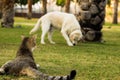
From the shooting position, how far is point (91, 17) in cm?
1947

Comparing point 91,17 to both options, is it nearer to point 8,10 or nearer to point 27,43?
point 8,10

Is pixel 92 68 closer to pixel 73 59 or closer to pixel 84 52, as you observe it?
pixel 73 59

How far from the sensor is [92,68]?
10742 mm

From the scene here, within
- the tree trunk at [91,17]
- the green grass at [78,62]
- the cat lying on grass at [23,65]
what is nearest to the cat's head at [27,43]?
the cat lying on grass at [23,65]

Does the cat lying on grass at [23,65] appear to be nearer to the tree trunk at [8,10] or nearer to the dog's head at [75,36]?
the dog's head at [75,36]

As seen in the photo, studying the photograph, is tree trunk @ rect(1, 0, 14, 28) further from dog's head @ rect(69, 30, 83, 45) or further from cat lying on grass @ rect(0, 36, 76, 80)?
cat lying on grass @ rect(0, 36, 76, 80)

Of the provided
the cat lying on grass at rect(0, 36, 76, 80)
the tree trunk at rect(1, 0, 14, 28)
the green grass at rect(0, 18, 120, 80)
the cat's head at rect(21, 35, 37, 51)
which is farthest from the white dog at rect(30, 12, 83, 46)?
the tree trunk at rect(1, 0, 14, 28)

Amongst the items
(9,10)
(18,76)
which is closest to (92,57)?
(18,76)

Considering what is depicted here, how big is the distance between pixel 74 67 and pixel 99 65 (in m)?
0.87

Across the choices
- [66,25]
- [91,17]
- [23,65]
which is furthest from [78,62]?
[91,17]

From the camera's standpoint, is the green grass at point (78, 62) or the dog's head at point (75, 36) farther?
the dog's head at point (75, 36)

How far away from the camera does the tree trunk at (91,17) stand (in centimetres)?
1947

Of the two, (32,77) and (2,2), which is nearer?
(32,77)

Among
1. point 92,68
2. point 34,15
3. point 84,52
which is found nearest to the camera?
point 92,68
